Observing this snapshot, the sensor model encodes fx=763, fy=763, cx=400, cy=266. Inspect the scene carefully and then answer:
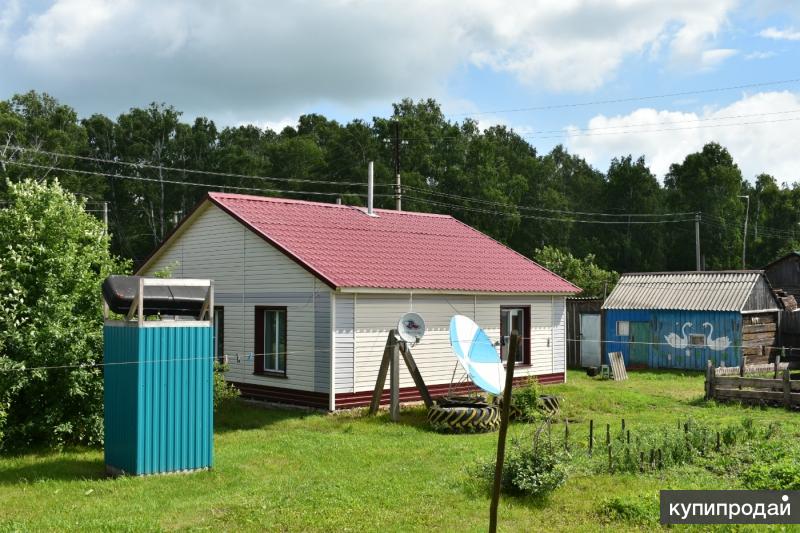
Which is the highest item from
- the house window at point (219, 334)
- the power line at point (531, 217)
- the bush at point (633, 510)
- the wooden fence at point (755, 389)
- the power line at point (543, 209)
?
the power line at point (543, 209)

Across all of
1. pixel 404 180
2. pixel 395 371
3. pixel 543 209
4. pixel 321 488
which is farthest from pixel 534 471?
pixel 543 209

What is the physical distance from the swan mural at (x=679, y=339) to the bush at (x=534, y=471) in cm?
1954

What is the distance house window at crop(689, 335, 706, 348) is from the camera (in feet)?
92.4

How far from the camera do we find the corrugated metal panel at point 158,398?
11.7 meters

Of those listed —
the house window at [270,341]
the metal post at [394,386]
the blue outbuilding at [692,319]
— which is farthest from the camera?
the blue outbuilding at [692,319]

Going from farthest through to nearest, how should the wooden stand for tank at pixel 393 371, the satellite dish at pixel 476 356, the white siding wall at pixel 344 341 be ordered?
the white siding wall at pixel 344 341, the wooden stand for tank at pixel 393 371, the satellite dish at pixel 476 356

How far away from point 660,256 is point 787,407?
47485 mm

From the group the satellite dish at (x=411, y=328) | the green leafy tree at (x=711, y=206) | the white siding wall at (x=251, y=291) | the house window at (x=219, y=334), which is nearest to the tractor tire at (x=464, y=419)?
the satellite dish at (x=411, y=328)

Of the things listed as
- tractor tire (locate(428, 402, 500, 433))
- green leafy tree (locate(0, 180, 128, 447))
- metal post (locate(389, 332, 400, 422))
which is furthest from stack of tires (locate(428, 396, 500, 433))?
green leafy tree (locate(0, 180, 128, 447))

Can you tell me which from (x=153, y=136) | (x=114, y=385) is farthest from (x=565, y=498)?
(x=153, y=136)

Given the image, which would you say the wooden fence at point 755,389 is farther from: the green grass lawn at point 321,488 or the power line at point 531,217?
the power line at point 531,217

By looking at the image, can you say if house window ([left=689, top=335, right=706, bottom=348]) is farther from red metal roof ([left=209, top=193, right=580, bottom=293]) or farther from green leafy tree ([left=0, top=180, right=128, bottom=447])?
green leafy tree ([left=0, top=180, right=128, bottom=447])

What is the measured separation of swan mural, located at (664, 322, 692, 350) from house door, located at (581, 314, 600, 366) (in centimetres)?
277

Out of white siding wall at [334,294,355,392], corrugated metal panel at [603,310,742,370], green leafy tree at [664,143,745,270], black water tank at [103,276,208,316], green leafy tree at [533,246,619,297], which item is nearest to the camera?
black water tank at [103,276,208,316]
